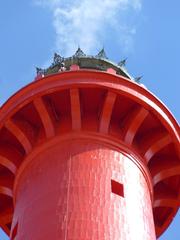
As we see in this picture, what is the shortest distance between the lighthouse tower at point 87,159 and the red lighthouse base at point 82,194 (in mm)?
25

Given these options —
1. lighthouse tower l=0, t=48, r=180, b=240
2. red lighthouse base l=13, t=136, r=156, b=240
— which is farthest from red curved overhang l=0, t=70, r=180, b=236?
red lighthouse base l=13, t=136, r=156, b=240

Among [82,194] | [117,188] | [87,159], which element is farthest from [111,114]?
[82,194]

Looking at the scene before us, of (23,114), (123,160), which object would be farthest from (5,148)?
(123,160)

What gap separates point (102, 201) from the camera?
13.7 m

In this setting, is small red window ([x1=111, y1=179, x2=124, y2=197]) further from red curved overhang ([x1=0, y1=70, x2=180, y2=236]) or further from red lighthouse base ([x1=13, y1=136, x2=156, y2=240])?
red curved overhang ([x1=0, y1=70, x2=180, y2=236])

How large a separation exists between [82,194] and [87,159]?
1.19 meters

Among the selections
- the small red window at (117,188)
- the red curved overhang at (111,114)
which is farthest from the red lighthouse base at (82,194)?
the red curved overhang at (111,114)

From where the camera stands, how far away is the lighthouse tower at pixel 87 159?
13.6m

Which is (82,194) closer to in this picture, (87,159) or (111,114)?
(87,159)

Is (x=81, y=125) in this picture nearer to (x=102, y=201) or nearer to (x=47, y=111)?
(x=47, y=111)

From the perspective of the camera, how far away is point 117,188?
1438 cm

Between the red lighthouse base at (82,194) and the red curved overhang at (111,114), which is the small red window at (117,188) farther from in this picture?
the red curved overhang at (111,114)

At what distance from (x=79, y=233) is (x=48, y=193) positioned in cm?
161

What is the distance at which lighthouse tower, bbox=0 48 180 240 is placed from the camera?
13.6 m
